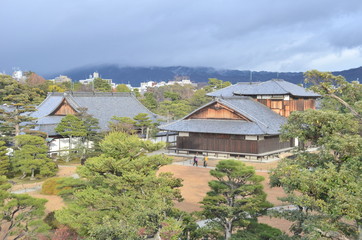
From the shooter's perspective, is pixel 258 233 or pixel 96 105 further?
pixel 96 105

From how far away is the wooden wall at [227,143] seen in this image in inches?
1272

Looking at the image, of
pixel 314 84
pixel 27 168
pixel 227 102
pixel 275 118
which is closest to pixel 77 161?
pixel 27 168

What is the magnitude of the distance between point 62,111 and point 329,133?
3627cm

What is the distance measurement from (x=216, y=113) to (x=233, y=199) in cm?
2366

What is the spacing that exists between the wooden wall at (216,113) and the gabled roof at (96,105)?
10041mm

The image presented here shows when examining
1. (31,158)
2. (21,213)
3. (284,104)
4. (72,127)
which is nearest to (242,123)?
(284,104)

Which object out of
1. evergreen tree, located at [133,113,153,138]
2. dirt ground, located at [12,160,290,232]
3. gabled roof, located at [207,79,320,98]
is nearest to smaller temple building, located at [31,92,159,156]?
evergreen tree, located at [133,113,153,138]

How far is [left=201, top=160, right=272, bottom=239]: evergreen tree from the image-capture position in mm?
12008

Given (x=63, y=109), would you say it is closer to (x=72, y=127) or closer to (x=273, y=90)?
(x=72, y=127)

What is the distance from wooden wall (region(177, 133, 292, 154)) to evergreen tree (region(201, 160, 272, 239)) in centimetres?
1997

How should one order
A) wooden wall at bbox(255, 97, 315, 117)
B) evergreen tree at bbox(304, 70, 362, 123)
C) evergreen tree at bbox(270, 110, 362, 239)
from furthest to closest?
wooden wall at bbox(255, 97, 315, 117), evergreen tree at bbox(304, 70, 362, 123), evergreen tree at bbox(270, 110, 362, 239)

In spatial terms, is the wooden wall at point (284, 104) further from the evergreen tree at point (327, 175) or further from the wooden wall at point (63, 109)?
the evergreen tree at point (327, 175)

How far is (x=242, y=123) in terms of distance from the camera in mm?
33406

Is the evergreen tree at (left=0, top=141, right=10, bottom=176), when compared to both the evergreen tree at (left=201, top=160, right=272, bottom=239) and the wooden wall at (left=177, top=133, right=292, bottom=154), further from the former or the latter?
the evergreen tree at (left=201, top=160, right=272, bottom=239)
